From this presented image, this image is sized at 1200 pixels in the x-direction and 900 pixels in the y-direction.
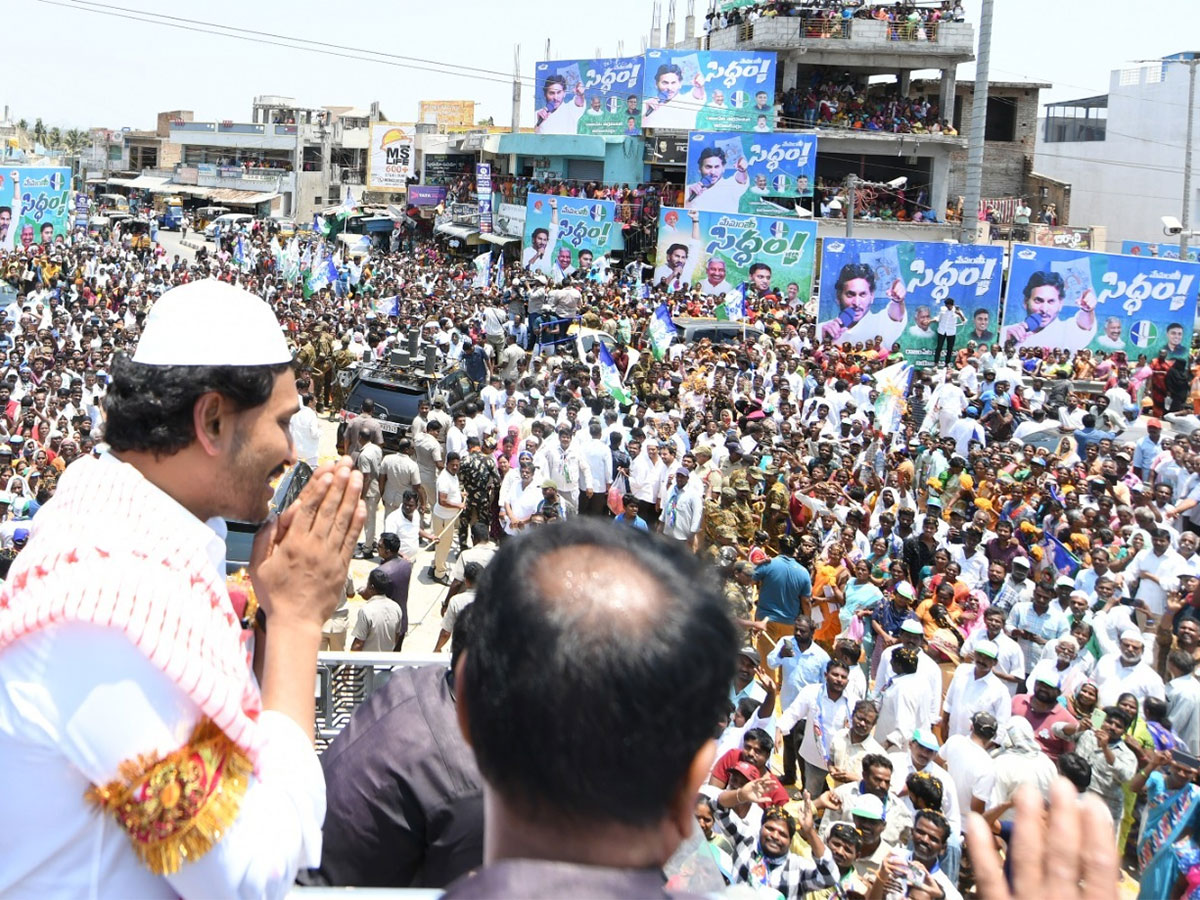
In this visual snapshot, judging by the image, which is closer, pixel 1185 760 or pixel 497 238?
pixel 1185 760

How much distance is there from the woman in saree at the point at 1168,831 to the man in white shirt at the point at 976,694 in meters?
0.83

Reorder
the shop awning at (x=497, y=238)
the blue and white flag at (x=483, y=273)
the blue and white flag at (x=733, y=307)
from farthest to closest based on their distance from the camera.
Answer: the shop awning at (x=497, y=238) → the blue and white flag at (x=483, y=273) → the blue and white flag at (x=733, y=307)

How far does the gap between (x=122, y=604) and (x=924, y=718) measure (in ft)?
19.1

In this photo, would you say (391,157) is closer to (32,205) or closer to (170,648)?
(32,205)

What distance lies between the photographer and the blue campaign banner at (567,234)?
1002 inches

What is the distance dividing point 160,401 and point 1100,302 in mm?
17926

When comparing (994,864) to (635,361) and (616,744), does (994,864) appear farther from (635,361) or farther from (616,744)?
(635,361)

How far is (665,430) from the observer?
1168cm

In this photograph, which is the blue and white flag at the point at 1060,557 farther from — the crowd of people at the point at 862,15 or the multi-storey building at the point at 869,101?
the crowd of people at the point at 862,15

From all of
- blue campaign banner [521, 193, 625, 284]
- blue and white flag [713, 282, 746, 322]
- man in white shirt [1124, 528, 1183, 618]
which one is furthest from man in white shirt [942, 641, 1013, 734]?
blue campaign banner [521, 193, 625, 284]

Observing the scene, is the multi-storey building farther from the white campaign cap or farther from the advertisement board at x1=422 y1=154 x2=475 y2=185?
the white campaign cap

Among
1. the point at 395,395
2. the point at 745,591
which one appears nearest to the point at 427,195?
the point at 395,395

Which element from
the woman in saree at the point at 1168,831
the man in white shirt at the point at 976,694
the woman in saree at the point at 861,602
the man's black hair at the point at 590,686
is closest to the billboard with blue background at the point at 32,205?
the woman in saree at the point at 861,602

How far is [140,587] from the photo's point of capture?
1332 millimetres
